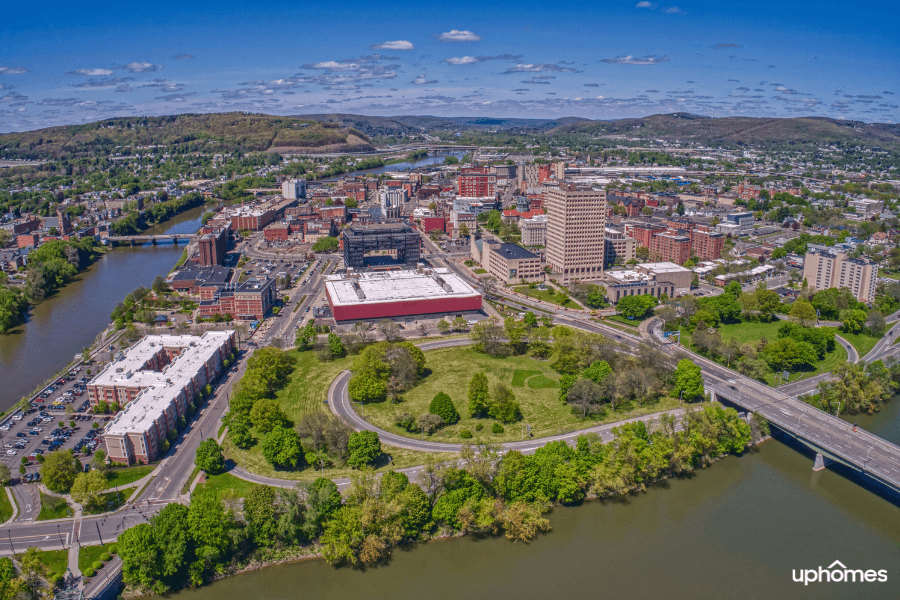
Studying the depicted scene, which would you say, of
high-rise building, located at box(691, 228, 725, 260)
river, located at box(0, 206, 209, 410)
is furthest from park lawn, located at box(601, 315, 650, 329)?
river, located at box(0, 206, 209, 410)

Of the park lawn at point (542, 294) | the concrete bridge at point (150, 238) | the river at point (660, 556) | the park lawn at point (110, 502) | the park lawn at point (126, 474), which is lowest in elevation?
the river at point (660, 556)

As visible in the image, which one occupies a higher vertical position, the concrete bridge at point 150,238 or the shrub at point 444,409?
the concrete bridge at point 150,238

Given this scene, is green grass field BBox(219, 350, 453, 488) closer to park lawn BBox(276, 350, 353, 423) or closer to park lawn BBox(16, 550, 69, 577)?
park lawn BBox(276, 350, 353, 423)

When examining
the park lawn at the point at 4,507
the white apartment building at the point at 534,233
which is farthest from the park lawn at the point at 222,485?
the white apartment building at the point at 534,233

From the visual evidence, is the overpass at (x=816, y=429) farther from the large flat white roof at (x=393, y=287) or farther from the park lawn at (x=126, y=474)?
the park lawn at (x=126, y=474)

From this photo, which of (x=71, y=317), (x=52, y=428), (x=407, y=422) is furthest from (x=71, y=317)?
(x=407, y=422)

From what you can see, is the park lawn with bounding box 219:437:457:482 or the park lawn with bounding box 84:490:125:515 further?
the park lawn with bounding box 219:437:457:482
